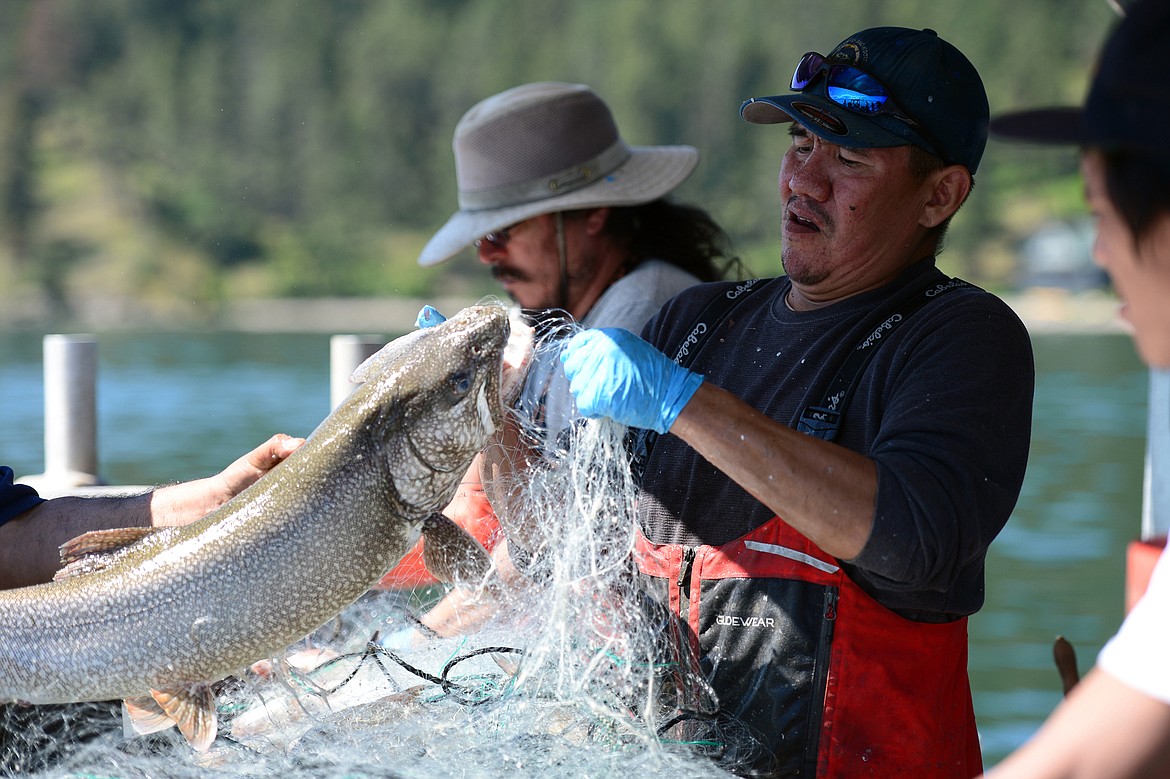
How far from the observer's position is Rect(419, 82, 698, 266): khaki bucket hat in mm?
4684

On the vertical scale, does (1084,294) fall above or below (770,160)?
below

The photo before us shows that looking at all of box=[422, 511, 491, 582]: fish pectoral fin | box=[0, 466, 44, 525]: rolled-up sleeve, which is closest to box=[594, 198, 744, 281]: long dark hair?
box=[422, 511, 491, 582]: fish pectoral fin

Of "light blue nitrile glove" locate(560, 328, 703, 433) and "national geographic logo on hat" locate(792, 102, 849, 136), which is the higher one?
"national geographic logo on hat" locate(792, 102, 849, 136)

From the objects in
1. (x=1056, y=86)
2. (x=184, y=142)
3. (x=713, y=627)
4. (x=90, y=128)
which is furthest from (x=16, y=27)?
(x=713, y=627)

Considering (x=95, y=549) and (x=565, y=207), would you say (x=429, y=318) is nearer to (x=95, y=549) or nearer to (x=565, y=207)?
(x=95, y=549)

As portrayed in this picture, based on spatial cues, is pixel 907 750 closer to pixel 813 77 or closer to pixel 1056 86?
pixel 813 77

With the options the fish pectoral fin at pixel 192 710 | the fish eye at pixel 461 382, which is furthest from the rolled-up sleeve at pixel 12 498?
the fish eye at pixel 461 382

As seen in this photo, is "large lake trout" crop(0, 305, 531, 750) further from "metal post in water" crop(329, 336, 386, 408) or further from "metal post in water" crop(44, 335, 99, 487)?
"metal post in water" crop(44, 335, 99, 487)

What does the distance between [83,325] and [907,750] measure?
51659mm

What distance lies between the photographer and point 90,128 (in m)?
60.5

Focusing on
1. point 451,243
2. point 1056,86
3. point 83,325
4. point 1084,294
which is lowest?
point 83,325

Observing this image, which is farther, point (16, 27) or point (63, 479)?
point (16, 27)

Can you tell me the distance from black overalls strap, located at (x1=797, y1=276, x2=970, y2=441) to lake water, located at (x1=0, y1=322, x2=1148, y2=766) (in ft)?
24.9

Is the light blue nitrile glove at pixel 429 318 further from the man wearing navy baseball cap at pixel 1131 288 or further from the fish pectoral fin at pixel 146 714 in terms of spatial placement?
the man wearing navy baseball cap at pixel 1131 288
